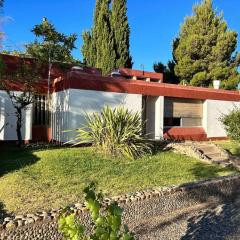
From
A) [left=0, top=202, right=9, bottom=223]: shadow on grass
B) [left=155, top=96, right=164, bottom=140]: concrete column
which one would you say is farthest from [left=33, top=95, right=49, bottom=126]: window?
[left=0, top=202, right=9, bottom=223]: shadow on grass

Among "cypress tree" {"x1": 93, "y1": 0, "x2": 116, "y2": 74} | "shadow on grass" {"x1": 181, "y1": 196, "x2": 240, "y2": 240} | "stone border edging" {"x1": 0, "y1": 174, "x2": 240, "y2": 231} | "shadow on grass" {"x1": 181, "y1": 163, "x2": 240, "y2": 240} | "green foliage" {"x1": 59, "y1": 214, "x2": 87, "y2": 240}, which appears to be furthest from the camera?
"cypress tree" {"x1": 93, "y1": 0, "x2": 116, "y2": 74}

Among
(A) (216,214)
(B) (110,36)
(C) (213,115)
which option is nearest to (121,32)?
(B) (110,36)

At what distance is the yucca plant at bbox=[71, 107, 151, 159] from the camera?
11.9m

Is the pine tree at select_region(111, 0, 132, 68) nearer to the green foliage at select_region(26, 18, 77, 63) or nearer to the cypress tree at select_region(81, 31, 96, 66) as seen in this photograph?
the cypress tree at select_region(81, 31, 96, 66)

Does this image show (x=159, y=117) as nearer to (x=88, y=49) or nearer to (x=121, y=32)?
(x=121, y=32)

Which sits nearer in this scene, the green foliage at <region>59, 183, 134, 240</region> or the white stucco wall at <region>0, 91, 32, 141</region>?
the green foliage at <region>59, 183, 134, 240</region>

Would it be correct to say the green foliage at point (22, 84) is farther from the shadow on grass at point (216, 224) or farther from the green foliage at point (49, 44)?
the shadow on grass at point (216, 224)

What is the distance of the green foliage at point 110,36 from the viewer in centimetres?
3011

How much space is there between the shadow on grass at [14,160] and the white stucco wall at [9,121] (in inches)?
107

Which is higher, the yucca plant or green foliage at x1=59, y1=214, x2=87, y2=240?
the yucca plant

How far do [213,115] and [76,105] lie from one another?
9.28 metres

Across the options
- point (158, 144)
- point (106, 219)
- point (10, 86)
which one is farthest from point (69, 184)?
point (10, 86)

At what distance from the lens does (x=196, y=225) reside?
7445mm

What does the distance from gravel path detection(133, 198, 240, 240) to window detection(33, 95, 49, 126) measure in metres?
9.74
